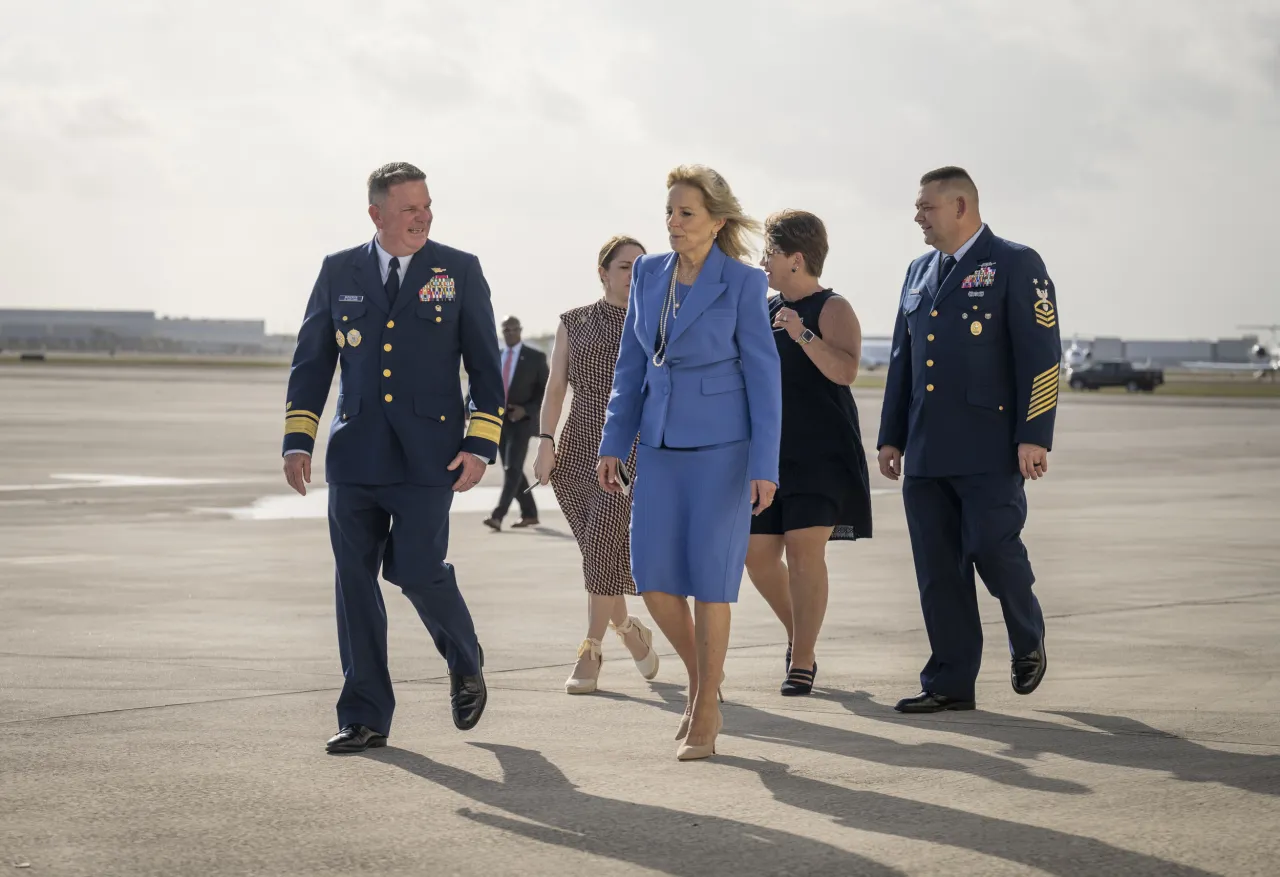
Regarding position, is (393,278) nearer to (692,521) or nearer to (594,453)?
(692,521)

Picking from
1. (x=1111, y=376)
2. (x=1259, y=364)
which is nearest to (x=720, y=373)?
(x=1111, y=376)

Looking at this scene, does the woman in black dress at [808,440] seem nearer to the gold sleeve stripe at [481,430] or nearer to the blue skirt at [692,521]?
the blue skirt at [692,521]

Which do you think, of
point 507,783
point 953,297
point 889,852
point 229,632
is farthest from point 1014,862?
point 229,632

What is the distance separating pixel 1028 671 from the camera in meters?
7.28

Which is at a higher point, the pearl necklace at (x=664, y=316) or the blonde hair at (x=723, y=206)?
the blonde hair at (x=723, y=206)

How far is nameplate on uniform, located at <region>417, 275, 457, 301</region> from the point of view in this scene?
6.56 meters

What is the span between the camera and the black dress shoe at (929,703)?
23.4ft

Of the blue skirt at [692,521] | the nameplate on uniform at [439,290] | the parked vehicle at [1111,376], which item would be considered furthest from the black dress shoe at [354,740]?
the parked vehicle at [1111,376]

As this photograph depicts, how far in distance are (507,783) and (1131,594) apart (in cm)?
620

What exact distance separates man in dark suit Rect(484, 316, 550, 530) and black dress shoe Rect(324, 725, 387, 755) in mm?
9691

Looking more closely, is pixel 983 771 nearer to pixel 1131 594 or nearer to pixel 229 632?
pixel 229 632

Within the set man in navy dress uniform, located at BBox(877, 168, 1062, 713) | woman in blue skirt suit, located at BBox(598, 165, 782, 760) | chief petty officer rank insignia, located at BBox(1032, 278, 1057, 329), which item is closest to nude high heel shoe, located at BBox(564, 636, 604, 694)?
woman in blue skirt suit, located at BBox(598, 165, 782, 760)

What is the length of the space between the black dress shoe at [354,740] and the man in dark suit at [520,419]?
969 cm

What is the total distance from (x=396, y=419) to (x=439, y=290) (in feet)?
1.66
